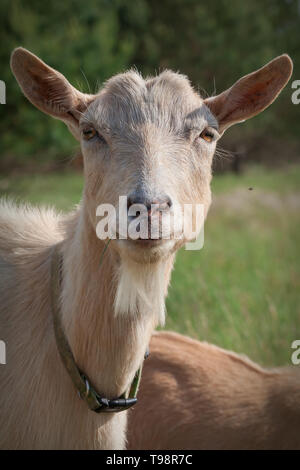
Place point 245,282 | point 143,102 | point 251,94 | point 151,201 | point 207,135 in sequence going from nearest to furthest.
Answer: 1. point 151,201
2. point 143,102
3. point 207,135
4. point 251,94
5. point 245,282

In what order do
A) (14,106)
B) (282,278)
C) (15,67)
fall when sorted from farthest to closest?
(14,106), (282,278), (15,67)

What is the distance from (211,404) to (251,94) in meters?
2.04

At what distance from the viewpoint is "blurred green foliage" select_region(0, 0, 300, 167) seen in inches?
907

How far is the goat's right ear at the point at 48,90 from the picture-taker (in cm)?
316

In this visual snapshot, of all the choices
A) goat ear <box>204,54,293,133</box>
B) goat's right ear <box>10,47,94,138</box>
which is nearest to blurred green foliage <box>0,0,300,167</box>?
goat's right ear <box>10,47,94,138</box>

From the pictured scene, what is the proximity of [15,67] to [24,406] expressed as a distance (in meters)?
1.90

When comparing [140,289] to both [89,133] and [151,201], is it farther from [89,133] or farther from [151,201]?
[89,133]

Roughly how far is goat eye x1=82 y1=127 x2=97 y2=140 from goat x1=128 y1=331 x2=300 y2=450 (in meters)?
1.76

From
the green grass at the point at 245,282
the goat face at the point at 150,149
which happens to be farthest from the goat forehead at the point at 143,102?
the green grass at the point at 245,282

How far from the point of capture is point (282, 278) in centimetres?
794

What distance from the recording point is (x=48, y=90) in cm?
324

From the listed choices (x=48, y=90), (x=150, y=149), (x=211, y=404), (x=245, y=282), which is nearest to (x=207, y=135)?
(x=150, y=149)
